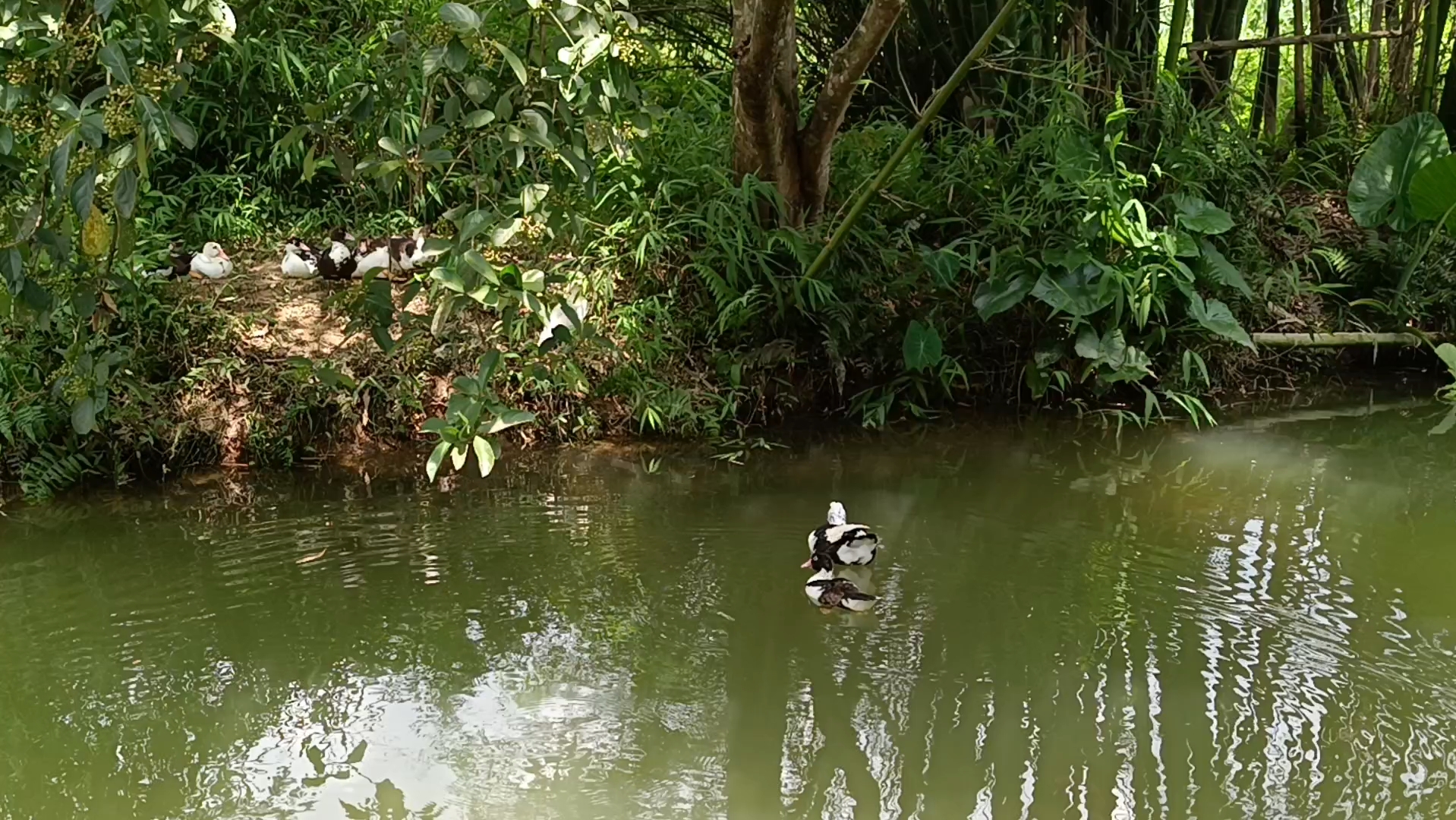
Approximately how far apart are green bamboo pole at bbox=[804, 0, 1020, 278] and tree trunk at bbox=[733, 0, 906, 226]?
10.8 inches

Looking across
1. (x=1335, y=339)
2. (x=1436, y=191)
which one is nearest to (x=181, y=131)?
(x=1335, y=339)

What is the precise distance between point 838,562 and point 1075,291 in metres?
2.09

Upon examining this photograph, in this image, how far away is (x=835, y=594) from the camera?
3277 millimetres

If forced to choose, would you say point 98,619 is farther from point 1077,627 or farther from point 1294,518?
point 1294,518

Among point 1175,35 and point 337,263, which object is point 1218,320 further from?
point 337,263

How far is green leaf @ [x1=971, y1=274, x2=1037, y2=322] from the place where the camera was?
16.5 ft

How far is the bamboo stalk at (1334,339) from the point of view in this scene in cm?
558

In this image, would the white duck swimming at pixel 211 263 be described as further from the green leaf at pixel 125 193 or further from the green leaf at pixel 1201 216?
the green leaf at pixel 1201 216

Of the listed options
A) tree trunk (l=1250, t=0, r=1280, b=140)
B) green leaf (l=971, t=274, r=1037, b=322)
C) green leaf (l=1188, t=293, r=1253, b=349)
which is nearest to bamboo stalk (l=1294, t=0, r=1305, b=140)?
tree trunk (l=1250, t=0, r=1280, b=140)

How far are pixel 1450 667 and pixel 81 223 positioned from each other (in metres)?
3.16

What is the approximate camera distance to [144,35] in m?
2.54

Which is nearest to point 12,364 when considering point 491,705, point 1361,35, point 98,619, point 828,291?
point 98,619

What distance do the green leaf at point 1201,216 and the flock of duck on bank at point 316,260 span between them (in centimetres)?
321

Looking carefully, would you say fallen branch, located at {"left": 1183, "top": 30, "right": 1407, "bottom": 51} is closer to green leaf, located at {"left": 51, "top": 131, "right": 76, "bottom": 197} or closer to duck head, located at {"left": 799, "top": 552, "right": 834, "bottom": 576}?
duck head, located at {"left": 799, "top": 552, "right": 834, "bottom": 576}
